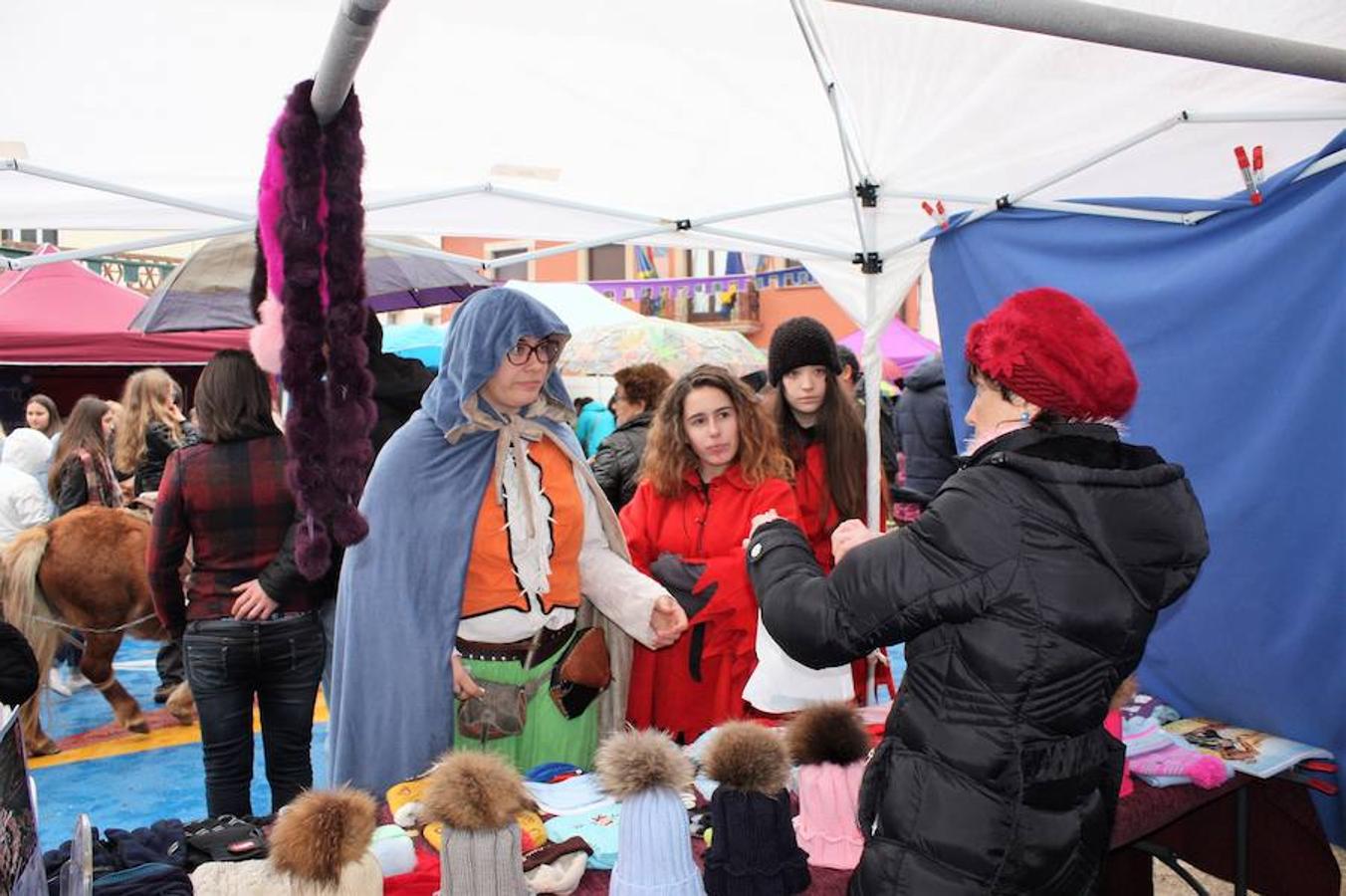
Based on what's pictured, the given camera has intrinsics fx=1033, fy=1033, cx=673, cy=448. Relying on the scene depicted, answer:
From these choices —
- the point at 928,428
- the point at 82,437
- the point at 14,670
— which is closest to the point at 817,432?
the point at 14,670

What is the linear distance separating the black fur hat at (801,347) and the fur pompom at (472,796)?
241 centimetres

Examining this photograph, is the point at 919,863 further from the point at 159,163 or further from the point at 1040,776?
the point at 159,163

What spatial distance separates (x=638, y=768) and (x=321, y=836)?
1.65 ft

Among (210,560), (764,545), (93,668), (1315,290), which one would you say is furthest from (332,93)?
(93,668)

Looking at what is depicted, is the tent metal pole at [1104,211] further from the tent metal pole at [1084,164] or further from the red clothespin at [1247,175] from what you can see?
the red clothespin at [1247,175]

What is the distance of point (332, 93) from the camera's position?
3.90ft

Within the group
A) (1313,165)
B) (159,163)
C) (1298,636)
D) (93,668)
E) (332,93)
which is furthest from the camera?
(93,668)

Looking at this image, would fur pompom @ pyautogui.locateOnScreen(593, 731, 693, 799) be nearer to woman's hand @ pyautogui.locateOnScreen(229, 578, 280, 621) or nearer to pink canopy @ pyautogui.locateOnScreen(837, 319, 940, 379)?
woman's hand @ pyautogui.locateOnScreen(229, 578, 280, 621)

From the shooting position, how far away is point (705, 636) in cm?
332

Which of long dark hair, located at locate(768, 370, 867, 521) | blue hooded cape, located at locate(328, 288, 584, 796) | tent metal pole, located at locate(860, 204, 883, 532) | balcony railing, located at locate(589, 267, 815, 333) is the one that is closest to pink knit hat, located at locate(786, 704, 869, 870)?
blue hooded cape, located at locate(328, 288, 584, 796)

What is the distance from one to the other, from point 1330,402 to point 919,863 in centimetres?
199

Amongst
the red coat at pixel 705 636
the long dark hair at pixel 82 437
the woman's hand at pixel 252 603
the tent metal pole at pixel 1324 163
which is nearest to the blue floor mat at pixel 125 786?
the woman's hand at pixel 252 603

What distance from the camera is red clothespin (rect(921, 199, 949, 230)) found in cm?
386

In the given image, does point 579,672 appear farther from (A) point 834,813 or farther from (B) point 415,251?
(B) point 415,251
